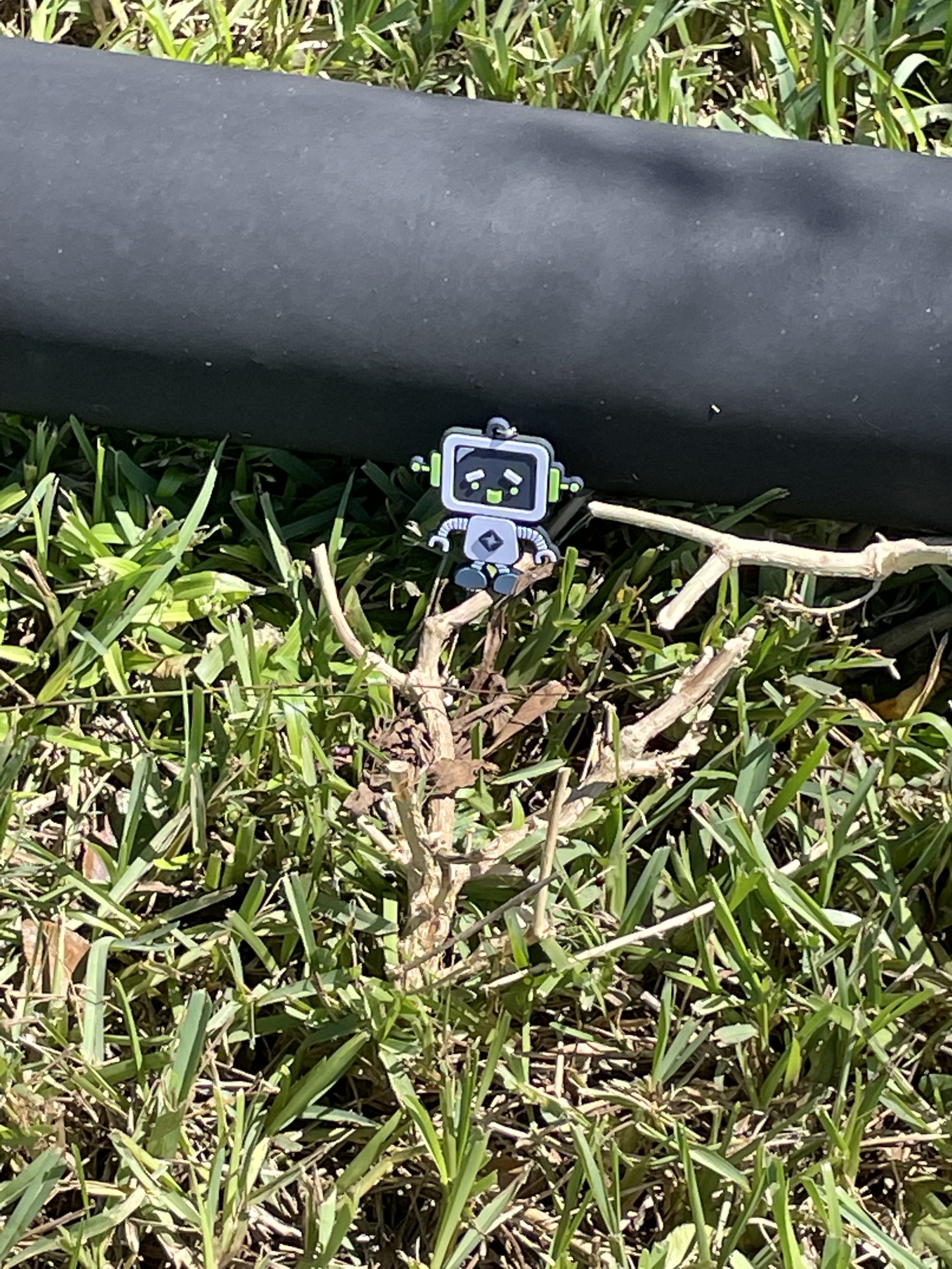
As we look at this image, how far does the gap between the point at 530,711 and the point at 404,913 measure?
0.91ft

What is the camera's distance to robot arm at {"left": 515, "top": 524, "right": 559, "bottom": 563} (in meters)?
1.58

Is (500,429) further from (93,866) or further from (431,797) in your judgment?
(93,866)

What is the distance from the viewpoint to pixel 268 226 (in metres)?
1.46

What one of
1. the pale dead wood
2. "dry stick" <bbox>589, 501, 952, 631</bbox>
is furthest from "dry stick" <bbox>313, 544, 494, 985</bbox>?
"dry stick" <bbox>589, 501, 952, 631</bbox>

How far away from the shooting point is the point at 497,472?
1548mm

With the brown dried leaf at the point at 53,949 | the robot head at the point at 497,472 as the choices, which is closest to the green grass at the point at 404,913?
the brown dried leaf at the point at 53,949

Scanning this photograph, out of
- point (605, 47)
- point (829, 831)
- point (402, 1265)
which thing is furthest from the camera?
point (605, 47)

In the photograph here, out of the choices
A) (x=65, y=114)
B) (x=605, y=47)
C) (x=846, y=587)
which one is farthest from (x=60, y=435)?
(x=846, y=587)

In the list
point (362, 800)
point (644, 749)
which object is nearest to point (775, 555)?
point (644, 749)

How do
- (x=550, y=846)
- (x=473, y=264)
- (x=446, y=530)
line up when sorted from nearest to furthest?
(x=550, y=846) → (x=473, y=264) → (x=446, y=530)

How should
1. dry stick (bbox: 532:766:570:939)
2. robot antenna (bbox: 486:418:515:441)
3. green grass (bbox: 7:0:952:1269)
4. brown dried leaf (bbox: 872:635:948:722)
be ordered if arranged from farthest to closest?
brown dried leaf (bbox: 872:635:948:722) → robot antenna (bbox: 486:418:515:441) → green grass (bbox: 7:0:952:1269) → dry stick (bbox: 532:766:570:939)

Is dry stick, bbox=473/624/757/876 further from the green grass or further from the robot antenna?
the robot antenna

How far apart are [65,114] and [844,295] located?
2.87ft

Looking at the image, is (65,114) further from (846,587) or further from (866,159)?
(846,587)
